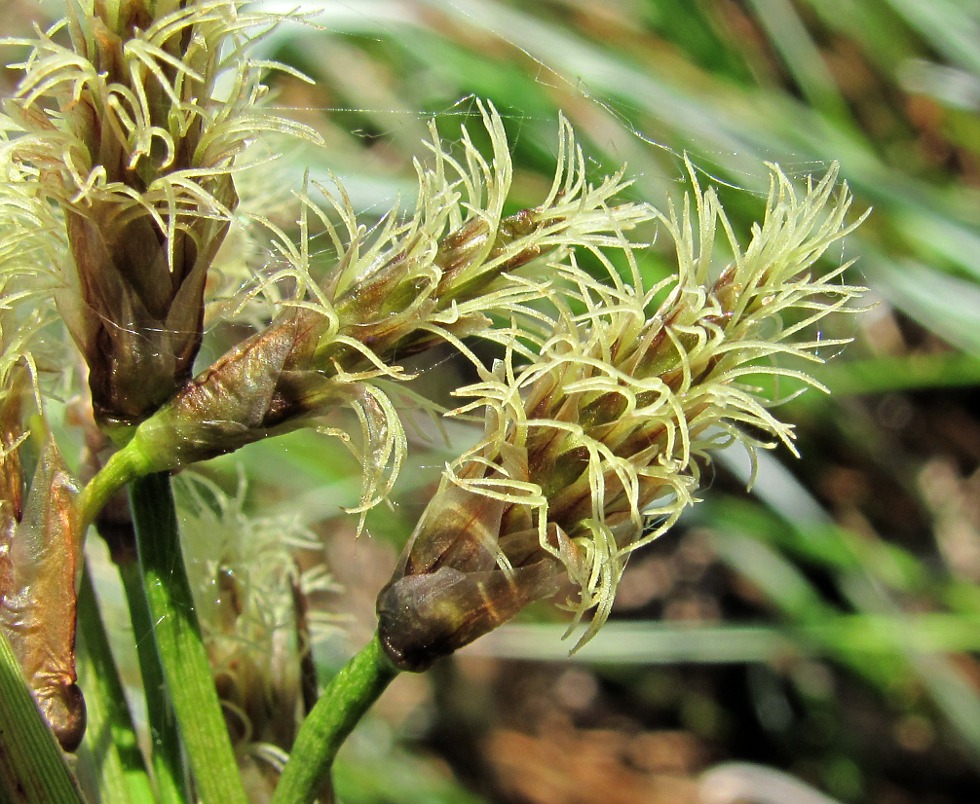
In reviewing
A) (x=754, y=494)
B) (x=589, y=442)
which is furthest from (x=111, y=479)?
(x=754, y=494)

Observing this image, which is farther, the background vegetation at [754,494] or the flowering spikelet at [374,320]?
the background vegetation at [754,494]

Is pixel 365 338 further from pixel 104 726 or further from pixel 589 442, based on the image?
pixel 104 726

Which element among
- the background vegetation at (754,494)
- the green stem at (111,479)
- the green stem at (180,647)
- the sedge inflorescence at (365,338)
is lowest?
the background vegetation at (754,494)

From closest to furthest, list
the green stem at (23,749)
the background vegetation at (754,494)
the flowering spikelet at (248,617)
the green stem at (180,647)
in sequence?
the green stem at (23,749)
the green stem at (180,647)
the flowering spikelet at (248,617)
the background vegetation at (754,494)

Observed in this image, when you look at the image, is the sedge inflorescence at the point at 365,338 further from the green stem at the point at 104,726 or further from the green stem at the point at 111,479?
the green stem at the point at 104,726

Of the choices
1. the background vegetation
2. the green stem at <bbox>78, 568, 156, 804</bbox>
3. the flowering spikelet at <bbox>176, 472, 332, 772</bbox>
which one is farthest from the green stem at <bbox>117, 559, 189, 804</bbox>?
the background vegetation

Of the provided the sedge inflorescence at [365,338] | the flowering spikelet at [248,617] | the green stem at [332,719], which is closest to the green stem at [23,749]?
the sedge inflorescence at [365,338]
